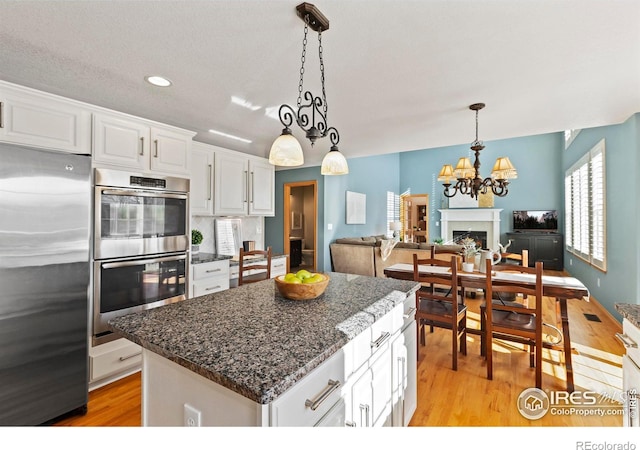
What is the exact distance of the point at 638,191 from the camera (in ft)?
9.75

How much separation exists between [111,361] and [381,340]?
221 cm

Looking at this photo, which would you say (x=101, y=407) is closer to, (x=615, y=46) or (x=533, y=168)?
(x=615, y=46)

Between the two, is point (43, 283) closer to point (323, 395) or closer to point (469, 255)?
point (323, 395)

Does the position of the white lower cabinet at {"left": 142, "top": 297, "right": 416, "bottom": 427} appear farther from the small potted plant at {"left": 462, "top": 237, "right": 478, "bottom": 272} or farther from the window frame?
the window frame

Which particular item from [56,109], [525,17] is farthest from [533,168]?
[56,109]

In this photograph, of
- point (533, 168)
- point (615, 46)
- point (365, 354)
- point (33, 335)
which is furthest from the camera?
point (533, 168)

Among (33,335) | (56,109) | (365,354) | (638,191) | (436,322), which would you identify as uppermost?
(56,109)

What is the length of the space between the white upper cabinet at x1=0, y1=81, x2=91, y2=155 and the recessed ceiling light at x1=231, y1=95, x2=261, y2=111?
42.6 inches

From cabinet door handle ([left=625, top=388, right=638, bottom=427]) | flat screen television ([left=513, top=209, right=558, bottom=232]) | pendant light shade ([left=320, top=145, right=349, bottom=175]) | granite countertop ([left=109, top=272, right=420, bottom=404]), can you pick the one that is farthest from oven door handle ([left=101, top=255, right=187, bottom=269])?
flat screen television ([left=513, top=209, right=558, bottom=232])

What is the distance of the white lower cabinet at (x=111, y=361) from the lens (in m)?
2.29

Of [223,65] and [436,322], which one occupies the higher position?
[223,65]

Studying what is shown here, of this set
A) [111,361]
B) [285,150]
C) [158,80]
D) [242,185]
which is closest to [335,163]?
[285,150]

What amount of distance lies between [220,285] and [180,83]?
2055 millimetres

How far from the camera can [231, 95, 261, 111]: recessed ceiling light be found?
94.8 inches
